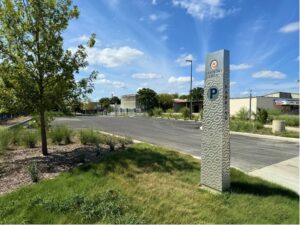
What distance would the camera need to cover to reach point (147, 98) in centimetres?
7156

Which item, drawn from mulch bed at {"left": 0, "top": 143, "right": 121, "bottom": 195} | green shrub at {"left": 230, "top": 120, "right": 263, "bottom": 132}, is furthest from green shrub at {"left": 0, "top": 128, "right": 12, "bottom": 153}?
green shrub at {"left": 230, "top": 120, "right": 263, "bottom": 132}

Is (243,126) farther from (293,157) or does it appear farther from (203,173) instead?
(203,173)

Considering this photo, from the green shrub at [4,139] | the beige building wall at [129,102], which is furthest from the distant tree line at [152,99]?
the green shrub at [4,139]

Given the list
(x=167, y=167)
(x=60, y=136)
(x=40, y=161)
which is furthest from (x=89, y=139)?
(x=167, y=167)

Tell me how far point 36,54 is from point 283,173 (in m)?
7.99

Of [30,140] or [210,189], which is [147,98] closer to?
[30,140]

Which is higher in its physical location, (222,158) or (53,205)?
(222,158)

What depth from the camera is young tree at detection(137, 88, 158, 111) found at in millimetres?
71750

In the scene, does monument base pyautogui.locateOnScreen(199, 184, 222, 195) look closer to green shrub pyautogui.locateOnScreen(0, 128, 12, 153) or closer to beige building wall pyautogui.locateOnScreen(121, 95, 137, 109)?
green shrub pyautogui.locateOnScreen(0, 128, 12, 153)

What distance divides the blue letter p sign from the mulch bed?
3.89 meters

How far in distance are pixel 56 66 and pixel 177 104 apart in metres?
63.4

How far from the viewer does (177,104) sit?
70625 mm

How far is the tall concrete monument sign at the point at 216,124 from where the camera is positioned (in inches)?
213

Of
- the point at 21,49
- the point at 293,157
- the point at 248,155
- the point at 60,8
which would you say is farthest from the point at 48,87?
the point at 293,157
